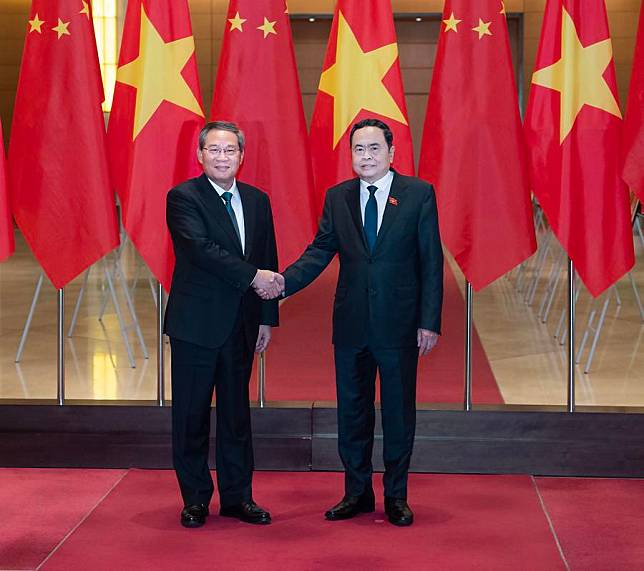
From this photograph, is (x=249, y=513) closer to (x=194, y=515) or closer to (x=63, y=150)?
(x=194, y=515)

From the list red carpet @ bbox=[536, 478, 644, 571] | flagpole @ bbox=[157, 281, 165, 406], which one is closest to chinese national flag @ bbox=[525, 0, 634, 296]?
red carpet @ bbox=[536, 478, 644, 571]

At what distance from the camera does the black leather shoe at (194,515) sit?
14.4ft

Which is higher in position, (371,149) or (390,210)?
(371,149)

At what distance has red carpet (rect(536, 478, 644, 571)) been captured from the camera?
406 cm

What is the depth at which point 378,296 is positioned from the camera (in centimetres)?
442

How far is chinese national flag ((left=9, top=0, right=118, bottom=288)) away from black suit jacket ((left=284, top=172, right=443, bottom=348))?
1.36m

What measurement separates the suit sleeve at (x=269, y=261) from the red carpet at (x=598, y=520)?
1382 millimetres

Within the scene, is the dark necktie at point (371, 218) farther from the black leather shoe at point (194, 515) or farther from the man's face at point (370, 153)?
the black leather shoe at point (194, 515)

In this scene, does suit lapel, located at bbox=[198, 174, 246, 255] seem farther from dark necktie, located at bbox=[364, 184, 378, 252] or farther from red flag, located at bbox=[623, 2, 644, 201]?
red flag, located at bbox=[623, 2, 644, 201]

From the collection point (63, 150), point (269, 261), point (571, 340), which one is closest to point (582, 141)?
point (571, 340)

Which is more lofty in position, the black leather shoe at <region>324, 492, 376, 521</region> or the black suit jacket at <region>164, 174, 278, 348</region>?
the black suit jacket at <region>164, 174, 278, 348</region>

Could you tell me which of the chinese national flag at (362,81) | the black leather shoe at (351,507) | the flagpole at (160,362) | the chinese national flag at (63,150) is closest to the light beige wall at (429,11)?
the chinese national flag at (362,81)

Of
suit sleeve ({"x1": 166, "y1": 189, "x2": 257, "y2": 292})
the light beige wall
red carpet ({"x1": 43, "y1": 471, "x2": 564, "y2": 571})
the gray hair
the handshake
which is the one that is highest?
the light beige wall

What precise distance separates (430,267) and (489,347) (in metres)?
4.24
